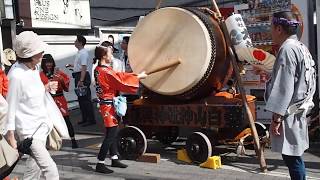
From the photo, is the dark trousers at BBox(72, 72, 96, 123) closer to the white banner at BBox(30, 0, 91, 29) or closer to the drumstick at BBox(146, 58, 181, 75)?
the white banner at BBox(30, 0, 91, 29)

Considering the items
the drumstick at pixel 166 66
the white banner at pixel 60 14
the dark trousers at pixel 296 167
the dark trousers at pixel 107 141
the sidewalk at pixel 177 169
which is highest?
the white banner at pixel 60 14

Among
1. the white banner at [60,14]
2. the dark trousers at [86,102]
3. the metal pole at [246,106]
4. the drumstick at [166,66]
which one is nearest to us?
the metal pole at [246,106]

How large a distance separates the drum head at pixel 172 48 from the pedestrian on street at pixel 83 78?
97.6 inches

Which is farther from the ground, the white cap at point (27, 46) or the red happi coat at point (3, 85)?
the white cap at point (27, 46)

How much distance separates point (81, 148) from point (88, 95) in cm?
193

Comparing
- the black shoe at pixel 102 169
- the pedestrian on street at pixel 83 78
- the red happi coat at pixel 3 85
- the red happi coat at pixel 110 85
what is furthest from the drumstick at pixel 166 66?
the pedestrian on street at pixel 83 78

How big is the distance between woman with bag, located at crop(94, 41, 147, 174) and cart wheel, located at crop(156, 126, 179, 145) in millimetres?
1242

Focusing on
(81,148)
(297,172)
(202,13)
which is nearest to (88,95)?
(81,148)

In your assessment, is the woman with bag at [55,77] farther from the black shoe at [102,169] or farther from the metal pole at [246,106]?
the metal pole at [246,106]

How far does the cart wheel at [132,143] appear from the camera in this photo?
21.3 ft

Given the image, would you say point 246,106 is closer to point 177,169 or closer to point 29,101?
point 177,169

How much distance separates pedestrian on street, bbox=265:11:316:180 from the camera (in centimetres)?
377

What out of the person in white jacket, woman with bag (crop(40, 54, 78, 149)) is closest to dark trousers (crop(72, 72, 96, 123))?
woman with bag (crop(40, 54, 78, 149))

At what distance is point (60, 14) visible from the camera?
12.2 metres
